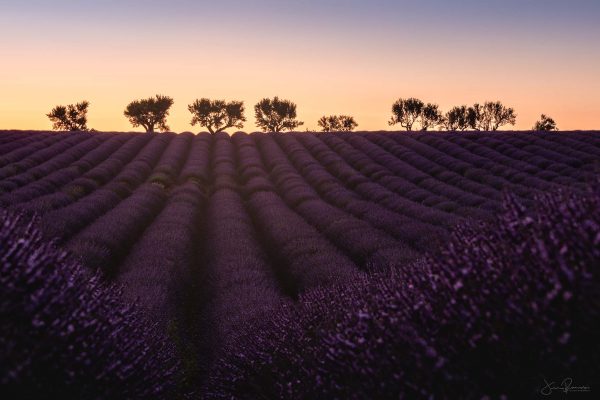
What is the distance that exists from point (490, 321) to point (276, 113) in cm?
4954

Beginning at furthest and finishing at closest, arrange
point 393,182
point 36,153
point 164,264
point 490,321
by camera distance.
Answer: point 36,153
point 393,182
point 164,264
point 490,321

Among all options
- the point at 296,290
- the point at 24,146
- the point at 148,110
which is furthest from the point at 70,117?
the point at 296,290

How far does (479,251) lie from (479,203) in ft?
37.7

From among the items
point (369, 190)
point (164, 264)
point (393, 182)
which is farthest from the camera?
point (393, 182)

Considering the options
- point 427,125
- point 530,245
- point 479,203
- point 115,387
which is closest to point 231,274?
point 115,387

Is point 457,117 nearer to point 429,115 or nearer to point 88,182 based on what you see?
point 429,115

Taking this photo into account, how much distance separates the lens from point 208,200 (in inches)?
653

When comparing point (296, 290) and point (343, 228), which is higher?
point (343, 228)

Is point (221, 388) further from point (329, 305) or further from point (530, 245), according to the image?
point (530, 245)

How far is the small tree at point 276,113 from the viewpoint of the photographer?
168ft

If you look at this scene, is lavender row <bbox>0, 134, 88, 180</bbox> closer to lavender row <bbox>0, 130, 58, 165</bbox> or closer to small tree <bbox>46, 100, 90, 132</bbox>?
lavender row <bbox>0, 130, 58, 165</bbox>

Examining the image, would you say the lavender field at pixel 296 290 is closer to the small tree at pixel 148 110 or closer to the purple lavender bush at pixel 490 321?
the purple lavender bush at pixel 490 321

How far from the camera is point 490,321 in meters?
2.48

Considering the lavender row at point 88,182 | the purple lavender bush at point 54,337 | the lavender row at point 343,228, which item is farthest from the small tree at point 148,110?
the purple lavender bush at point 54,337
